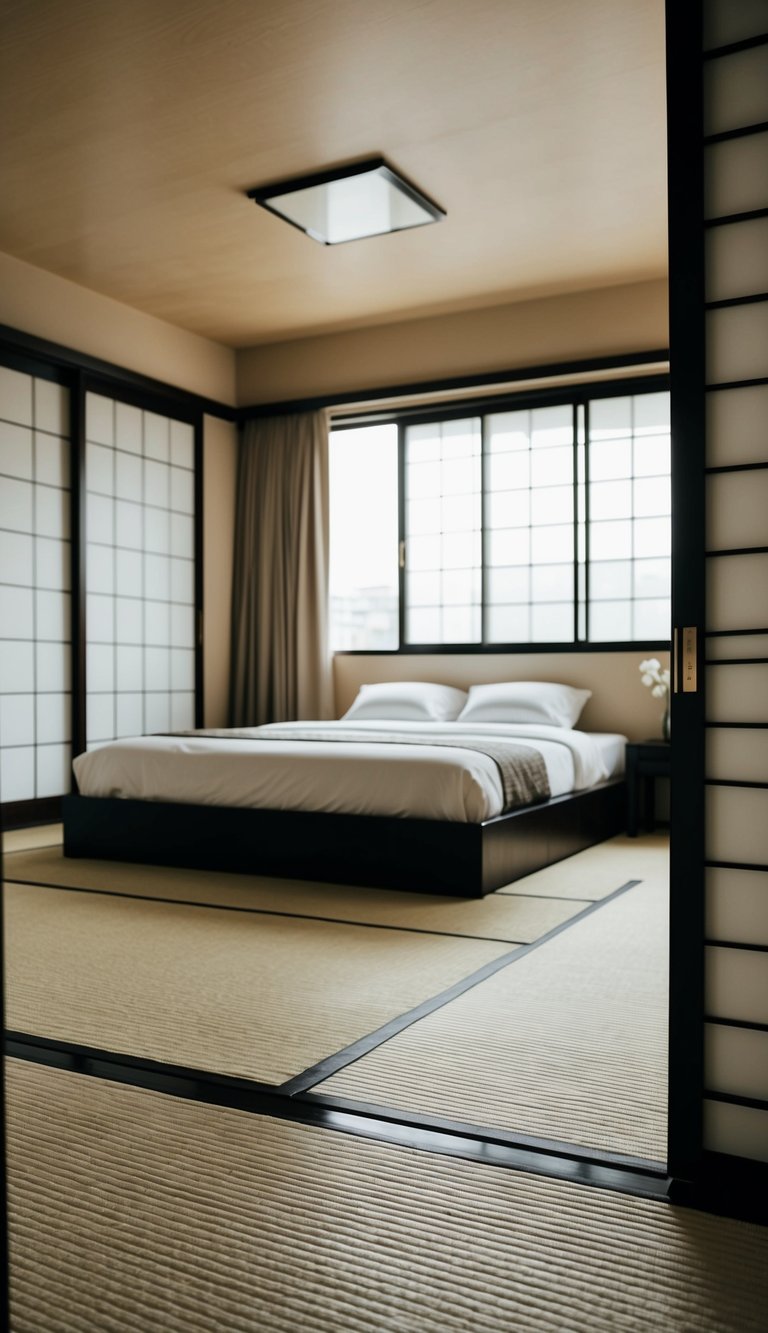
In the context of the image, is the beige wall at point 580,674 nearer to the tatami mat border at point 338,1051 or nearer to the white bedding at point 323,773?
the white bedding at point 323,773

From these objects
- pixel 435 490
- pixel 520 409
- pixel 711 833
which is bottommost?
pixel 711 833

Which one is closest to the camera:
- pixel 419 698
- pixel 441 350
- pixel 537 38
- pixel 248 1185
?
pixel 248 1185

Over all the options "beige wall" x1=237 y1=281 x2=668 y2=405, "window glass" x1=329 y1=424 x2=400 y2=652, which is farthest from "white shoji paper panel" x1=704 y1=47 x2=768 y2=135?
"window glass" x1=329 y1=424 x2=400 y2=652

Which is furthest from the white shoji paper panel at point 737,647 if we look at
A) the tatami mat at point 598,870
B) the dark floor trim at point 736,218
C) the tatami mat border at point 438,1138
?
the tatami mat at point 598,870

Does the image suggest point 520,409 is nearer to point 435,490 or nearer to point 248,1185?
point 435,490

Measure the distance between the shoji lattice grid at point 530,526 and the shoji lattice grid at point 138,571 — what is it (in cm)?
188

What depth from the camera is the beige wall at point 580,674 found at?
18.2 ft

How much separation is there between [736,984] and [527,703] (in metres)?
3.83

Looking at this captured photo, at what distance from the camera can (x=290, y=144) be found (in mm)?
4008

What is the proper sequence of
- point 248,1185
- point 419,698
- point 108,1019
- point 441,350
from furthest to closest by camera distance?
point 441,350, point 419,698, point 108,1019, point 248,1185

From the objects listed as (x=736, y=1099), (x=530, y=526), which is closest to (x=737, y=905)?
(x=736, y=1099)

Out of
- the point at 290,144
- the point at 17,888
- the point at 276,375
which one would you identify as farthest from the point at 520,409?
the point at 17,888

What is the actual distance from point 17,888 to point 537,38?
11.1ft

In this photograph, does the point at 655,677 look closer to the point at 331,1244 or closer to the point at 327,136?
the point at 327,136
